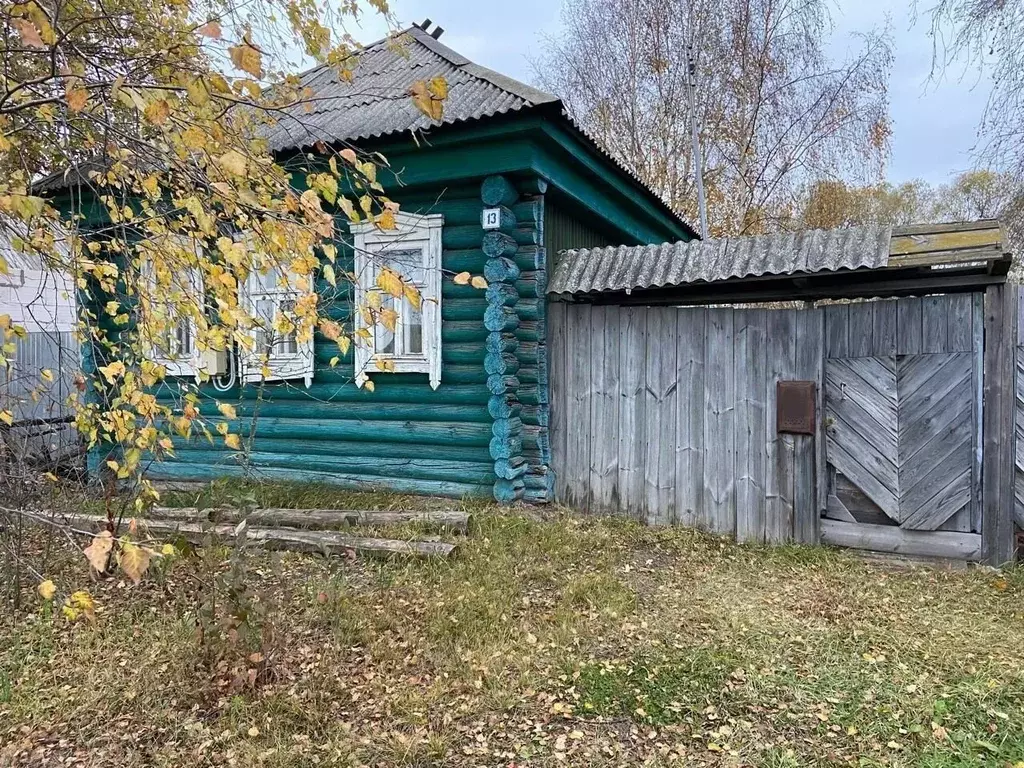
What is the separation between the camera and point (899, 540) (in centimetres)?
452

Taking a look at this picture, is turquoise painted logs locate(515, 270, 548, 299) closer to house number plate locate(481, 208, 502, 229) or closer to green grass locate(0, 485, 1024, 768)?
house number plate locate(481, 208, 502, 229)

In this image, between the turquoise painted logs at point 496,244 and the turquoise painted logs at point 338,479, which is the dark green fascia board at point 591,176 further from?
the turquoise painted logs at point 338,479

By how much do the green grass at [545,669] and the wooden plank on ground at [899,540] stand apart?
0.19m

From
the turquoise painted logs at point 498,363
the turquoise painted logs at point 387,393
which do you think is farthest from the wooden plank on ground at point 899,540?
the turquoise painted logs at point 387,393

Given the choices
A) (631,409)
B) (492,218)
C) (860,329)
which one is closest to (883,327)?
(860,329)

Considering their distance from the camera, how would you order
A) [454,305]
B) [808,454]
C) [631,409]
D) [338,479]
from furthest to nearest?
[338,479] → [454,305] → [631,409] → [808,454]

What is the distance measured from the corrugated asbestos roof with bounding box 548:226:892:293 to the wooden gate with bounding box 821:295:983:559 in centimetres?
43

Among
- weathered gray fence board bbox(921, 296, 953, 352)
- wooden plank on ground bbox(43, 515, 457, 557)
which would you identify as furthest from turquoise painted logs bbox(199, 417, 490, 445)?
weathered gray fence board bbox(921, 296, 953, 352)

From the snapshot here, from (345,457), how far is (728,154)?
12.1m

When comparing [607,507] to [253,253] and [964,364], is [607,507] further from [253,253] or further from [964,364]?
[253,253]

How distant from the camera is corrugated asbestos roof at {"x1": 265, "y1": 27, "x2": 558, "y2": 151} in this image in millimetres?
5262

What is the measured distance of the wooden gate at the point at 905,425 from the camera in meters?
4.35

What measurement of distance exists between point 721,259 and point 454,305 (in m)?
2.38

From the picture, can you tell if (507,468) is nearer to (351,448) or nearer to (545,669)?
(351,448)
